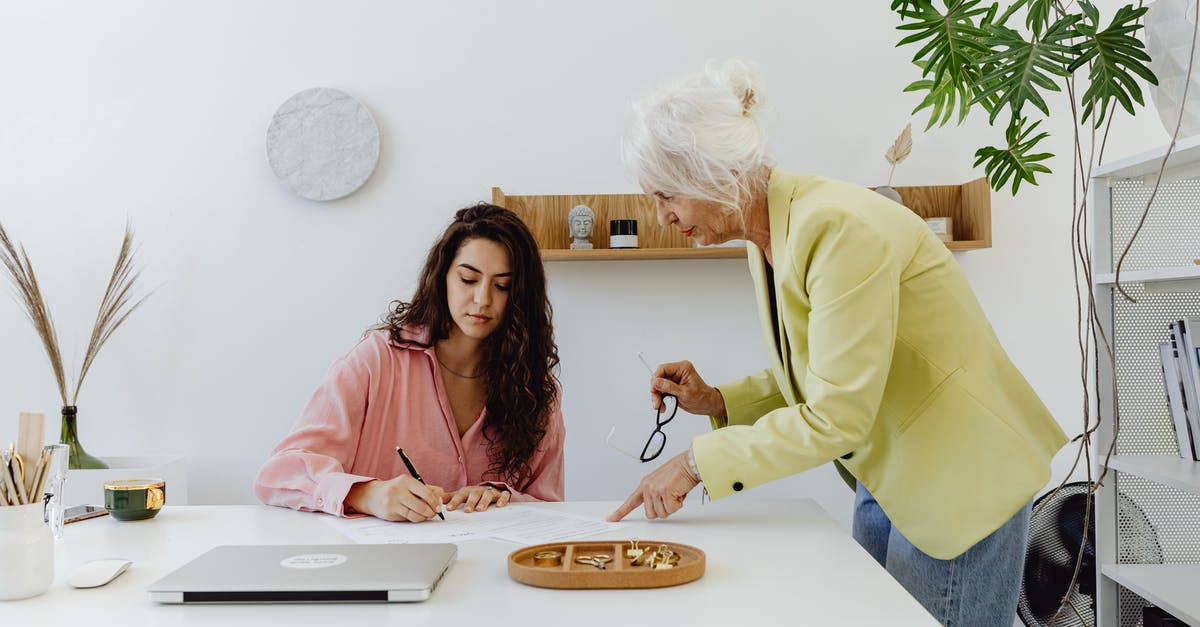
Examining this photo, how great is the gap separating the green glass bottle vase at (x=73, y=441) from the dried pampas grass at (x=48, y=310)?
6 centimetres

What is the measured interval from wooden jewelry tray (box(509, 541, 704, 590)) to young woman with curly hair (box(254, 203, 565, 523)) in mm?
652

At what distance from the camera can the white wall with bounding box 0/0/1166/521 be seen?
10.4ft

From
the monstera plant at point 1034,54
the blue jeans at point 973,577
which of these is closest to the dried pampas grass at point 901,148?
the monstera plant at point 1034,54

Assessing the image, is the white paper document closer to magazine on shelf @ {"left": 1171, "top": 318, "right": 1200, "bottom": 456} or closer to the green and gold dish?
the green and gold dish

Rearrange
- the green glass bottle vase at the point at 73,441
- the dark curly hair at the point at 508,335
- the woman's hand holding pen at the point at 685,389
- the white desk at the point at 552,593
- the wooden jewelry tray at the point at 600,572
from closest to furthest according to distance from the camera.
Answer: the white desk at the point at 552,593, the wooden jewelry tray at the point at 600,572, the woman's hand holding pen at the point at 685,389, the dark curly hair at the point at 508,335, the green glass bottle vase at the point at 73,441

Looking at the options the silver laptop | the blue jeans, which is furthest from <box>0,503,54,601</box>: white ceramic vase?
the blue jeans

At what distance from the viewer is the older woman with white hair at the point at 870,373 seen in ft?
4.81

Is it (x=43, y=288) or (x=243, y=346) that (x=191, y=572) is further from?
(x=43, y=288)

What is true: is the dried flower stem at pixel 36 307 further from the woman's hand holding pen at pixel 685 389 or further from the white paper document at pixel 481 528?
the woman's hand holding pen at pixel 685 389

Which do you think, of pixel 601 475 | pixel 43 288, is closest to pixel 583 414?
pixel 601 475

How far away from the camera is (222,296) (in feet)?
10.5

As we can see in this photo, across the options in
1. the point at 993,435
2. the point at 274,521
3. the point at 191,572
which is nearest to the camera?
the point at 191,572

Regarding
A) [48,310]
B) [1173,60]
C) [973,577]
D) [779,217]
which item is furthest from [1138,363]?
[48,310]

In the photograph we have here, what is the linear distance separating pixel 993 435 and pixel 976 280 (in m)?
1.71
